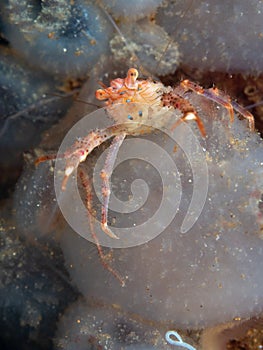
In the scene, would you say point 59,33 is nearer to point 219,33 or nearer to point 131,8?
point 131,8

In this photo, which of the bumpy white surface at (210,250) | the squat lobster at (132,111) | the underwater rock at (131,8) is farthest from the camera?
the underwater rock at (131,8)

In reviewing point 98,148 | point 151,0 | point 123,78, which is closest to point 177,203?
point 98,148

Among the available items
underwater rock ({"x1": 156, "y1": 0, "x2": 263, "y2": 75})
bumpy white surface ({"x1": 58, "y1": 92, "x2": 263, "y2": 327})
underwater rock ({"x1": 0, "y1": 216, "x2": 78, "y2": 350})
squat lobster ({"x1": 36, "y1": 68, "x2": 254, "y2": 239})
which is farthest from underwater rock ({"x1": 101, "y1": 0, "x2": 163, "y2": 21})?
underwater rock ({"x1": 0, "y1": 216, "x2": 78, "y2": 350})

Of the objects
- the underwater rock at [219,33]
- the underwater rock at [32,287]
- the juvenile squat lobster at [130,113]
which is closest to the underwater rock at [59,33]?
the juvenile squat lobster at [130,113]

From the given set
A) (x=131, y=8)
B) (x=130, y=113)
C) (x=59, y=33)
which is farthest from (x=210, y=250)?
(x=59, y=33)

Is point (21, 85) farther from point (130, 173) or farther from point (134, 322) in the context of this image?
point (134, 322)

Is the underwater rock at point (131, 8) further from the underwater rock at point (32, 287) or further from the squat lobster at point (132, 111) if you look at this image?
the underwater rock at point (32, 287)

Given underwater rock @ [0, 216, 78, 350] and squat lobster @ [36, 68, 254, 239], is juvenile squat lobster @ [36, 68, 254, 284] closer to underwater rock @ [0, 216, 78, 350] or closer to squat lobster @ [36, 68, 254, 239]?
squat lobster @ [36, 68, 254, 239]
